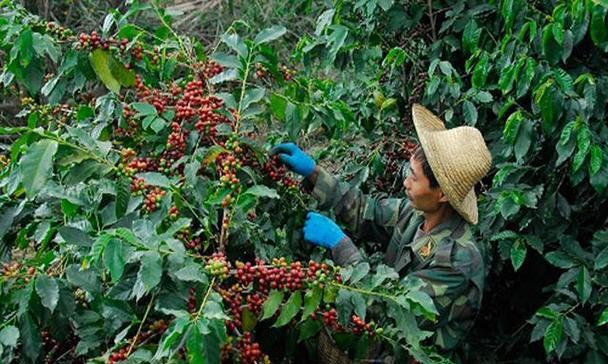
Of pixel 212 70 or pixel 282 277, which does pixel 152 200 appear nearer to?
pixel 282 277

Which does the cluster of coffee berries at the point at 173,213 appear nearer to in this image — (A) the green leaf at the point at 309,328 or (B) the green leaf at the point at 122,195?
(B) the green leaf at the point at 122,195

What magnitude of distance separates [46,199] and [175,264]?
2.17 feet

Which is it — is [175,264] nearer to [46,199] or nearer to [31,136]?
[31,136]

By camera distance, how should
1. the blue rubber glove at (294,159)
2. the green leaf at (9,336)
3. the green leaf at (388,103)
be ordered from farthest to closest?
the green leaf at (388,103), the blue rubber glove at (294,159), the green leaf at (9,336)

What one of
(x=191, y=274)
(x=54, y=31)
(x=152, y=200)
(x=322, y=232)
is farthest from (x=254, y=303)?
(x=54, y=31)

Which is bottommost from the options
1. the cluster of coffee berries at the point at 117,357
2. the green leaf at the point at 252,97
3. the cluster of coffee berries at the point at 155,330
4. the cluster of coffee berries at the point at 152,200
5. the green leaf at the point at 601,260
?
the green leaf at the point at 601,260

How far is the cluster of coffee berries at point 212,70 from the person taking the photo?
2713 mm

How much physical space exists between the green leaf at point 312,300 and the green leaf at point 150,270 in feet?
1.27

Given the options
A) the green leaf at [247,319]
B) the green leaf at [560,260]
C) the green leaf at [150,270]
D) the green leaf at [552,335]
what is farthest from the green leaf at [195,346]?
the green leaf at [560,260]

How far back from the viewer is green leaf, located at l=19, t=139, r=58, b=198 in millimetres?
2012

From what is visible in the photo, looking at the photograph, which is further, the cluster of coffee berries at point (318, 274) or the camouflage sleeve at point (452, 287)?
the camouflage sleeve at point (452, 287)

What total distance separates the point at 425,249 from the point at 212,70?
2.78ft

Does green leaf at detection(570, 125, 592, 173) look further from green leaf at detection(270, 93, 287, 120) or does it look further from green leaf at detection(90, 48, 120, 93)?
green leaf at detection(90, 48, 120, 93)

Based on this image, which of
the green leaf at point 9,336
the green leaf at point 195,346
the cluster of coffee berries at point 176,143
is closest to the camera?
the green leaf at point 195,346
